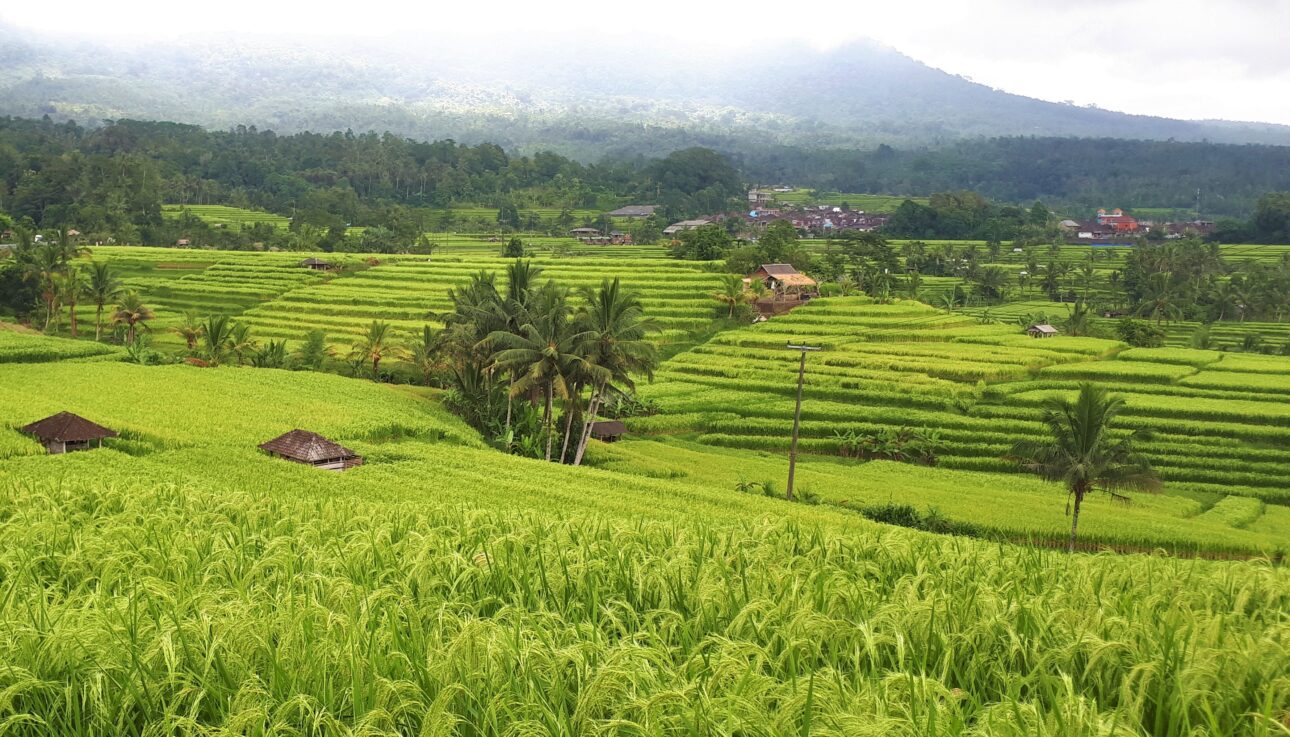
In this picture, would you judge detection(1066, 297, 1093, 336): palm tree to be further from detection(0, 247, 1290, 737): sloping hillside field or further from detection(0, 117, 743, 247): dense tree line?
detection(0, 117, 743, 247): dense tree line

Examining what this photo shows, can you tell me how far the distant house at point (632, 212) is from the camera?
115750mm

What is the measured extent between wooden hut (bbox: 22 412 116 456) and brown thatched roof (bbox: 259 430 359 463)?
351 centimetres

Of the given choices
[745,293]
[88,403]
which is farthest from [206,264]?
[88,403]

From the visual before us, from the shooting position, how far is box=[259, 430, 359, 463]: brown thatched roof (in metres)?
21.2

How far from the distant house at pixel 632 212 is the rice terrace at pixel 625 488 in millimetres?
27682

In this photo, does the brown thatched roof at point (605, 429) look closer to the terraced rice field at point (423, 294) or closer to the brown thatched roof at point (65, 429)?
the terraced rice field at point (423, 294)

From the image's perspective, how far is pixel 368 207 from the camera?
107m

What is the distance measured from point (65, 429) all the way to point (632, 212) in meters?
100.0

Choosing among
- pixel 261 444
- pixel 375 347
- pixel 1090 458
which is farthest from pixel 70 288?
pixel 1090 458

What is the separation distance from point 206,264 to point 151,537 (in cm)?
6230

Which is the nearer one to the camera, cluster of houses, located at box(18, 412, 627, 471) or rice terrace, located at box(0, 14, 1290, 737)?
rice terrace, located at box(0, 14, 1290, 737)

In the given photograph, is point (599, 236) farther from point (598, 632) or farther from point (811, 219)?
point (598, 632)

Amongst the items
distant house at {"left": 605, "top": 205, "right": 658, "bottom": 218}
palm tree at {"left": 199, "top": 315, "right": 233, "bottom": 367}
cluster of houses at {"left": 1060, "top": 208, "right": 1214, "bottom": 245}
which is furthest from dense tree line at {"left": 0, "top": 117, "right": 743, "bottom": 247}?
cluster of houses at {"left": 1060, "top": 208, "right": 1214, "bottom": 245}

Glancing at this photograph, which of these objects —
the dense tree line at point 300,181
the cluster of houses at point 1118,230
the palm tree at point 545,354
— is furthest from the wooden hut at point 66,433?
the cluster of houses at point 1118,230
